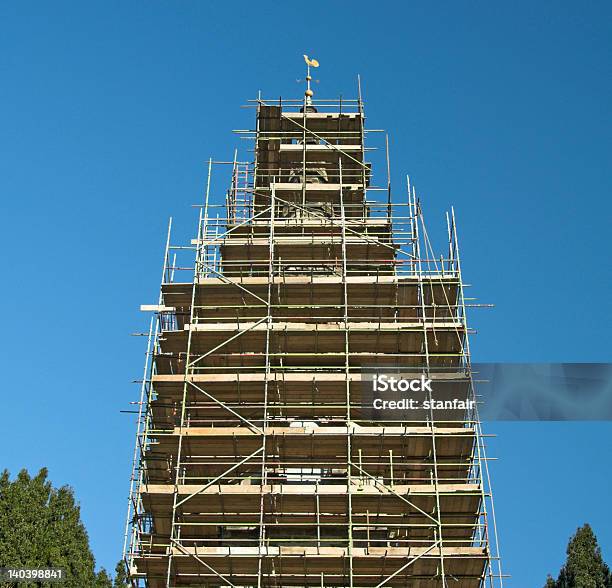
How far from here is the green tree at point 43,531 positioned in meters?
27.0

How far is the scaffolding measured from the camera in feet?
85.4

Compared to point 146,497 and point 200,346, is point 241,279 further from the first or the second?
point 146,497

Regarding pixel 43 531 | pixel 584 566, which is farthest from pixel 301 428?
pixel 584 566

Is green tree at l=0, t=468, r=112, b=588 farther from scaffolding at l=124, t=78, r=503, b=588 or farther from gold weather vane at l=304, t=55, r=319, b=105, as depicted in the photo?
gold weather vane at l=304, t=55, r=319, b=105

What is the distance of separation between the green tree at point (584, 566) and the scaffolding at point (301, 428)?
34.2 feet

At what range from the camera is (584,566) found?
36750mm

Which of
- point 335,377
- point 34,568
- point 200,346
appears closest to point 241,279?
point 200,346

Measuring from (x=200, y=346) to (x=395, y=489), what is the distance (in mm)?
6489

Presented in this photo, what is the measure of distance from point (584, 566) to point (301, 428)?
13.8 meters

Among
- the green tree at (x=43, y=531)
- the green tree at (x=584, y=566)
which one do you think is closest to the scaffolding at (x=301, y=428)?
the green tree at (x=43, y=531)

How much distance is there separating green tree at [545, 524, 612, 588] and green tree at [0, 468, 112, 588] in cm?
1607

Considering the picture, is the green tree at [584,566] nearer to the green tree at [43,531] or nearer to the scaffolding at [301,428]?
the scaffolding at [301,428]

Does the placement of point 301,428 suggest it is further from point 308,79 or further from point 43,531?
point 308,79

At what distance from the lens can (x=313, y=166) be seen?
131 ft
